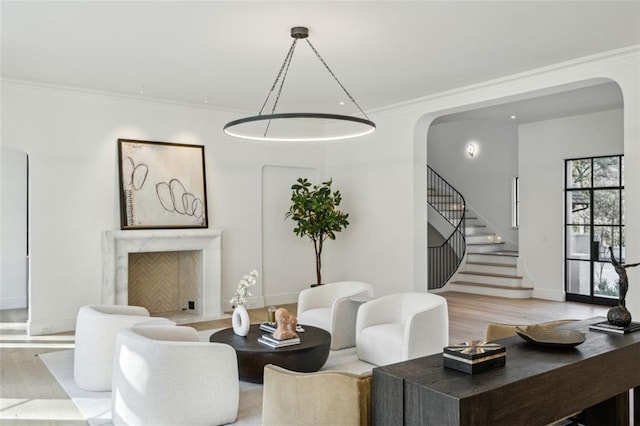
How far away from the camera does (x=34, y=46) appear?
16.1 feet

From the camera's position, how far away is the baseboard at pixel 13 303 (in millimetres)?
8273

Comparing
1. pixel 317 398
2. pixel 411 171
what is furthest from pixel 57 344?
pixel 411 171

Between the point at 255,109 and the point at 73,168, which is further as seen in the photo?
the point at 255,109

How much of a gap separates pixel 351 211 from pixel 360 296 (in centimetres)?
296

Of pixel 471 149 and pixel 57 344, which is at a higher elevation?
pixel 471 149

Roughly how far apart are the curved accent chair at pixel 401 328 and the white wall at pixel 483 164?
684 centimetres

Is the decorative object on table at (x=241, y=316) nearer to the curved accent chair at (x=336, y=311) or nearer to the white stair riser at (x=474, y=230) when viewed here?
the curved accent chair at (x=336, y=311)

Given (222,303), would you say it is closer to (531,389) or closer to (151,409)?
(151,409)

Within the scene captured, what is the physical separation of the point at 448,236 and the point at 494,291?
6.42 ft

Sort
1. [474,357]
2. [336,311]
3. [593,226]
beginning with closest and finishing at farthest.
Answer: [474,357] → [336,311] → [593,226]

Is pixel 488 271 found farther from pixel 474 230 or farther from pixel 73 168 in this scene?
pixel 73 168

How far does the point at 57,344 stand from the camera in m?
5.81

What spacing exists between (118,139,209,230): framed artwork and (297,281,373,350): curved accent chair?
7.62 feet

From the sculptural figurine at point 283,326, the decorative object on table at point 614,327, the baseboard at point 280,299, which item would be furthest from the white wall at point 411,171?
the sculptural figurine at point 283,326
